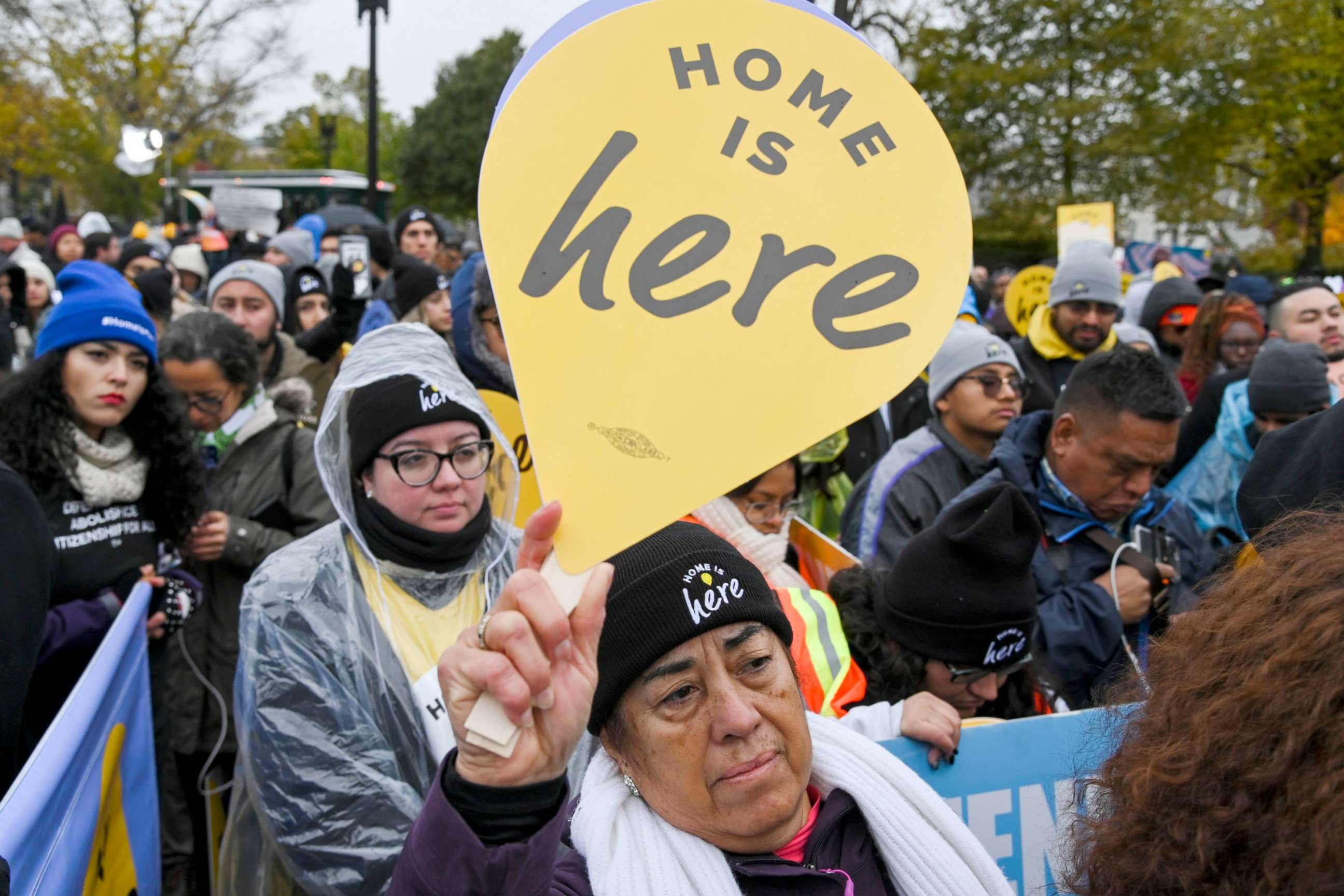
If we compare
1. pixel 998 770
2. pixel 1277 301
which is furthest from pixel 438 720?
pixel 1277 301

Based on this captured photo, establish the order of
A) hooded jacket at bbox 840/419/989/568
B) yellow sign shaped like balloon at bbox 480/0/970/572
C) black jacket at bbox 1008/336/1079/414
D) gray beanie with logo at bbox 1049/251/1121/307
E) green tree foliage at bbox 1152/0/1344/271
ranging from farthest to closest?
green tree foliage at bbox 1152/0/1344/271, gray beanie with logo at bbox 1049/251/1121/307, black jacket at bbox 1008/336/1079/414, hooded jacket at bbox 840/419/989/568, yellow sign shaped like balloon at bbox 480/0/970/572

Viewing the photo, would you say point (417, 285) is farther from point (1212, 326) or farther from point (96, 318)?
point (1212, 326)

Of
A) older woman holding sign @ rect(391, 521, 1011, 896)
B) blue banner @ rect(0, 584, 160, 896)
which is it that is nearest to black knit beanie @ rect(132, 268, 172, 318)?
blue banner @ rect(0, 584, 160, 896)

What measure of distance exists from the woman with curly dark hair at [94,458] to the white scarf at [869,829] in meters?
1.95

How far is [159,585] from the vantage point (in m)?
3.37

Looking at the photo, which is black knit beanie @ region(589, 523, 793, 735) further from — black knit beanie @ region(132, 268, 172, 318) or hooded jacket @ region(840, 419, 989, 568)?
black knit beanie @ region(132, 268, 172, 318)

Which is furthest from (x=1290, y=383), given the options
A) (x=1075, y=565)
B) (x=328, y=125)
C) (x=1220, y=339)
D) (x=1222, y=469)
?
(x=328, y=125)

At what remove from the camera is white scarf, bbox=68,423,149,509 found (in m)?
3.24

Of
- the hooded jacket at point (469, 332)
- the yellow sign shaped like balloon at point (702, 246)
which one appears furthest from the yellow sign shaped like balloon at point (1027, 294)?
the yellow sign shaped like balloon at point (702, 246)

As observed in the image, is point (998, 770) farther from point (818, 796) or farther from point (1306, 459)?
point (1306, 459)

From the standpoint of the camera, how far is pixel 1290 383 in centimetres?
414

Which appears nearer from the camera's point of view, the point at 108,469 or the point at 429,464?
the point at 429,464

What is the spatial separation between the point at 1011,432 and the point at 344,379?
2.04m

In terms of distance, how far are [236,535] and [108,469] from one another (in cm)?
44
